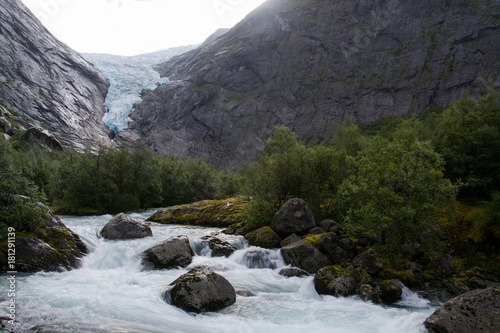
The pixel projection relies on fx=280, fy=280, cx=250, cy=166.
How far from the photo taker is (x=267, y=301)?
13727 millimetres

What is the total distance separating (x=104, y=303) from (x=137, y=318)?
2.10 meters

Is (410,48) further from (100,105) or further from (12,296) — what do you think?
(100,105)

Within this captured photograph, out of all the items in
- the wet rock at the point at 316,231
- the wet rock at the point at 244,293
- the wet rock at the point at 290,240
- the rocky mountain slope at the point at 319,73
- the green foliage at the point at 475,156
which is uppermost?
the rocky mountain slope at the point at 319,73

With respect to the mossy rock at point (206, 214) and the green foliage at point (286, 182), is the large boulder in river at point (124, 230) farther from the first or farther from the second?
the mossy rock at point (206, 214)

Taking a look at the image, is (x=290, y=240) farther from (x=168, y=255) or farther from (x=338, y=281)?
(x=168, y=255)

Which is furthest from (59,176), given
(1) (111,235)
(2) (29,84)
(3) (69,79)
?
(3) (69,79)

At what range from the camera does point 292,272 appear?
17.4m

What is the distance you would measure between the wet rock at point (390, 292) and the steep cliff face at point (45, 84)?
13687 centimetres

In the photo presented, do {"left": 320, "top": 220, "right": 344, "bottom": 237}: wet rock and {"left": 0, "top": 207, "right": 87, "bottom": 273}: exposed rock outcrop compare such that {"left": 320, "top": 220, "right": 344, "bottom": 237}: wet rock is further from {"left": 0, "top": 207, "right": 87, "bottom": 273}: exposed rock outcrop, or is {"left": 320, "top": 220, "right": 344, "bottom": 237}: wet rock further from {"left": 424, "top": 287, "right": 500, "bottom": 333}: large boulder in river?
{"left": 0, "top": 207, "right": 87, "bottom": 273}: exposed rock outcrop

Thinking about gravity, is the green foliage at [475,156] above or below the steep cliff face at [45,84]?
below

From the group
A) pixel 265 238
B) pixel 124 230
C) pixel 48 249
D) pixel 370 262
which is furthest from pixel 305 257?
pixel 48 249

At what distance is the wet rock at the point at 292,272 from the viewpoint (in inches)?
683

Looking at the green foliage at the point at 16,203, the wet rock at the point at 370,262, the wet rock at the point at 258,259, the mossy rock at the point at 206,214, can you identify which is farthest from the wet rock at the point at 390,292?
the mossy rock at the point at 206,214

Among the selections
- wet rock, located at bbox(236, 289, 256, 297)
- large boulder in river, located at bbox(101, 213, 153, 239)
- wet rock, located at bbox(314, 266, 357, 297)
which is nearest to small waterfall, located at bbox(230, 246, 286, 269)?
wet rock, located at bbox(314, 266, 357, 297)
